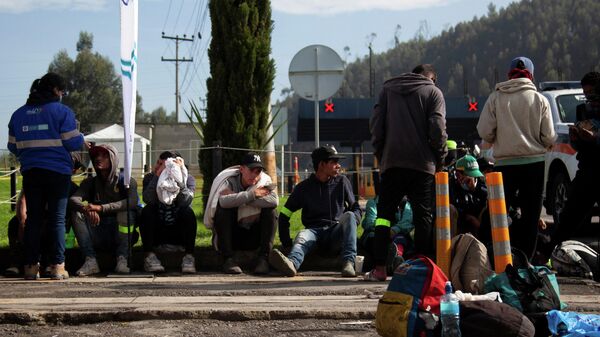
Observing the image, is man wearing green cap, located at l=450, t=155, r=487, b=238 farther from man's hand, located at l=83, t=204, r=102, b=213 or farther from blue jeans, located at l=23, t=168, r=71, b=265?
blue jeans, located at l=23, t=168, r=71, b=265

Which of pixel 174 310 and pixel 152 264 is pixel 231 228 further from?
pixel 174 310

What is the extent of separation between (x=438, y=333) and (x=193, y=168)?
139 feet

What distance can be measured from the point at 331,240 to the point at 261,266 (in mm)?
782

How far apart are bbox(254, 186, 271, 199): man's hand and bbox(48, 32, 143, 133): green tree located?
92.9m

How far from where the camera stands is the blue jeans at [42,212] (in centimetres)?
891

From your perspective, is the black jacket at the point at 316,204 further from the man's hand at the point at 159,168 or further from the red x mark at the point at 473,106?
the red x mark at the point at 473,106

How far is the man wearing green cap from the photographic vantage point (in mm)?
9461

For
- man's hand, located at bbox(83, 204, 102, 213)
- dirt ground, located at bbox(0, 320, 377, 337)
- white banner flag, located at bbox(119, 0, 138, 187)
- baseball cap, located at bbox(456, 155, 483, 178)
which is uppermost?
Answer: white banner flag, located at bbox(119, 0, 138, 187)

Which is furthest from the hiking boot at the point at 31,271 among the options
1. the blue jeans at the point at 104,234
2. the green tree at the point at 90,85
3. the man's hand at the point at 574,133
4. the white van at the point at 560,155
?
the green tree at the point at 90,85

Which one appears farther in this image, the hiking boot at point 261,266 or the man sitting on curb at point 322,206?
the man sitting on curb at point 322,206

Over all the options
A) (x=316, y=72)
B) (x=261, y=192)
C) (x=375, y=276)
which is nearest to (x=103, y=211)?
(x=261, y=192)

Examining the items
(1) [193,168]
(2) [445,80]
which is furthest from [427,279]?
(2) [445,80]

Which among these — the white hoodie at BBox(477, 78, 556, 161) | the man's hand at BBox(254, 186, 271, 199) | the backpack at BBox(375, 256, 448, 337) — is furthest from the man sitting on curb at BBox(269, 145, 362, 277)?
the backpack at BBox(375, 256, 448, 337)

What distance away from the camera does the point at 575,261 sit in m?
9.04
